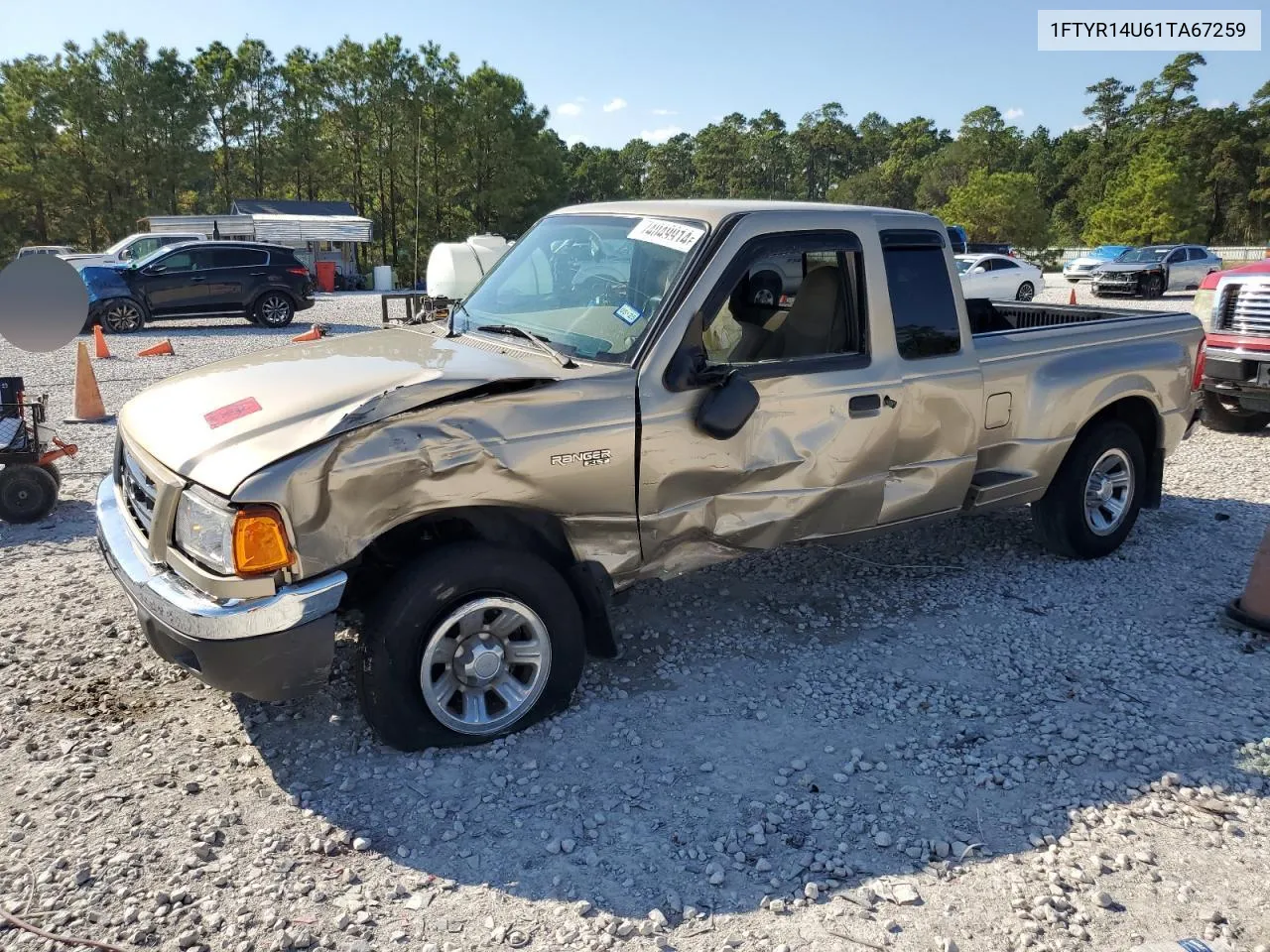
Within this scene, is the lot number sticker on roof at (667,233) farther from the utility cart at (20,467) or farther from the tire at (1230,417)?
the tire at (1230,417)

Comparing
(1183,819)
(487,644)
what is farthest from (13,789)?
(1183,819)

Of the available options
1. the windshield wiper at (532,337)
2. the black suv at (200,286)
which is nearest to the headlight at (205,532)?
the windshield wiper at (532,337)

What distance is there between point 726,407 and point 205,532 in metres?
1.93

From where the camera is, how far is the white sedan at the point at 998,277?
77.9 ft

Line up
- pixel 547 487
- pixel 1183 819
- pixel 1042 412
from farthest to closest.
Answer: pixel 1042 412 → pixel 547 487 → pixel 1183 819

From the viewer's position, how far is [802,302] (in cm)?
433

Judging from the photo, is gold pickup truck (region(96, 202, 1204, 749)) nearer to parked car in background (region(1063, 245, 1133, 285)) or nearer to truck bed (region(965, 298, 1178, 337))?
truck bed (region(965, 298, 1178, 337))

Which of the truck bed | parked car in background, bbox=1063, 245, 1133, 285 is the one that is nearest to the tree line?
parked car in background, bbox=1063, 245, 1133, 285

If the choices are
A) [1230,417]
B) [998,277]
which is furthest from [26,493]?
[998,277]

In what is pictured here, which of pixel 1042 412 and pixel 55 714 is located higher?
pixel 1042 412

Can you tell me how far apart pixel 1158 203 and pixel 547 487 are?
55.3 metres

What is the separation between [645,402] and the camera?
360 centimetres

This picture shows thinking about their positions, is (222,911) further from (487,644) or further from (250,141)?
(250,141)

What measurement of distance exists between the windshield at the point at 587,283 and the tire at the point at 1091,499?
115 inches
